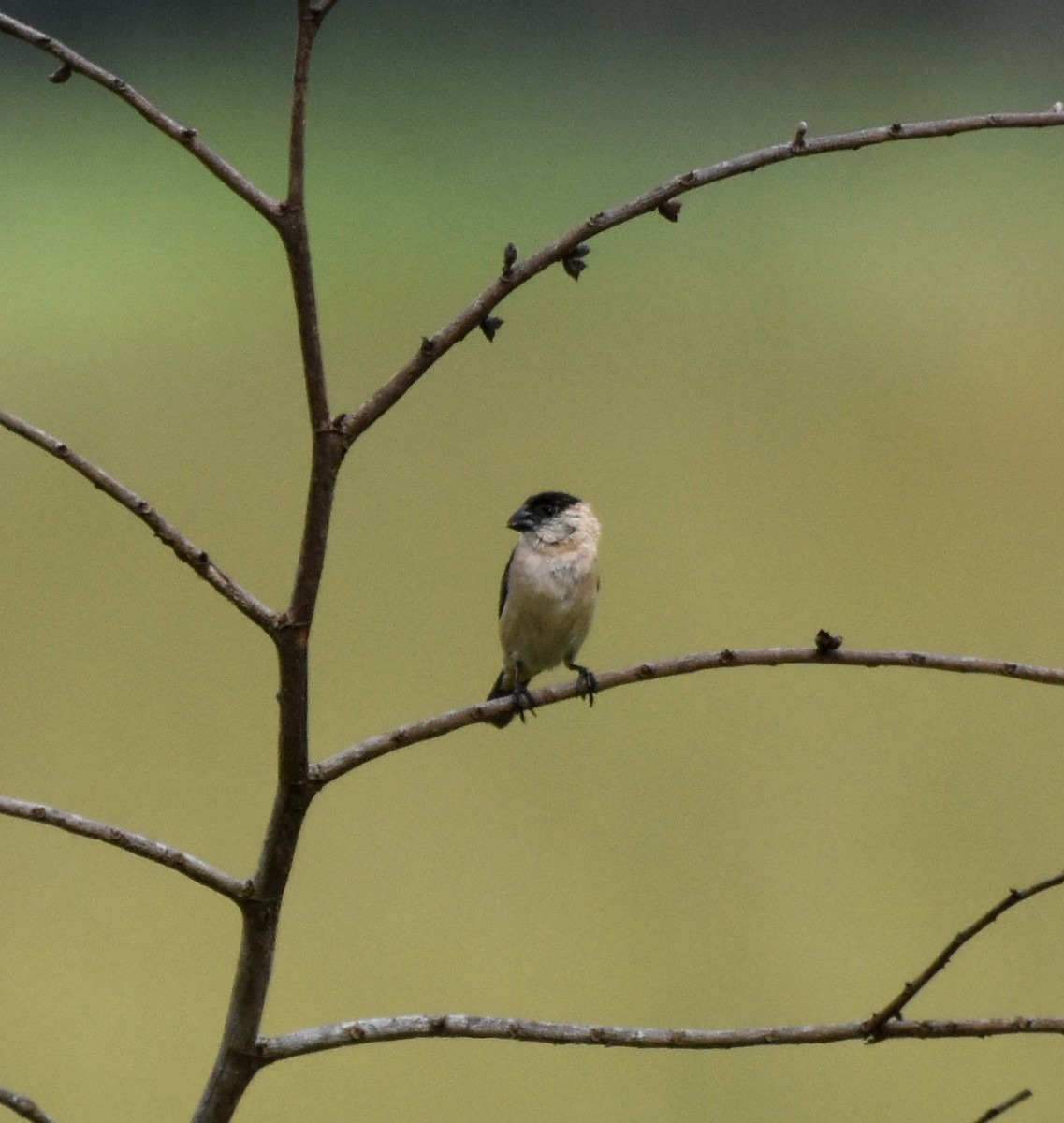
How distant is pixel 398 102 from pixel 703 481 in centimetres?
73

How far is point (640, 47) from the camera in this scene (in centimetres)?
230

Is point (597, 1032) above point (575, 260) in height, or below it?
below

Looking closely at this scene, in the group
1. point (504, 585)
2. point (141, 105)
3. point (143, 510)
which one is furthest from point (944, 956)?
point (504, 585)

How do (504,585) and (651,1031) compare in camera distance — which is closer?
(651,1031)

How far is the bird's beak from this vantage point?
72.9 inches

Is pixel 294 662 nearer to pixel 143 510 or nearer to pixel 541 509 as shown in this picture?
pixel 143 510

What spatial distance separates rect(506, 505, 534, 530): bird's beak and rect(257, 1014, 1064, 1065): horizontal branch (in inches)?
35.6

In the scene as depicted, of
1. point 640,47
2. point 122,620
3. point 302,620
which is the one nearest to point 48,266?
point 122,620

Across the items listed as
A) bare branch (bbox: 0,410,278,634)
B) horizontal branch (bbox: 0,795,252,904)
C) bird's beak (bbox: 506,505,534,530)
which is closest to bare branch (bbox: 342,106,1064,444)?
bare branch (bbox: 0,410,278,634)

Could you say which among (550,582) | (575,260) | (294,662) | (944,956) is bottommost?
(944,956)

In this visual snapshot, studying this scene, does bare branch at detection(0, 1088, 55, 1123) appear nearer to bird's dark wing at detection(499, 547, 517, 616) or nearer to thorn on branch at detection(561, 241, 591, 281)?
thorn on branch at detection(561, 241, 591, 281)

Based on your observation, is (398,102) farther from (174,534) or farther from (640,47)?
(174,534)

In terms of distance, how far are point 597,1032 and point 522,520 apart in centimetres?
94

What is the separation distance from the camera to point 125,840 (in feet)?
3.12
